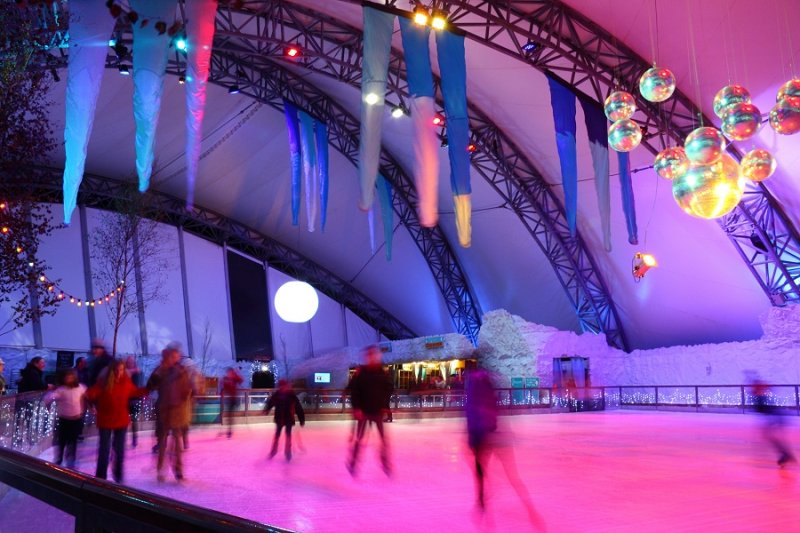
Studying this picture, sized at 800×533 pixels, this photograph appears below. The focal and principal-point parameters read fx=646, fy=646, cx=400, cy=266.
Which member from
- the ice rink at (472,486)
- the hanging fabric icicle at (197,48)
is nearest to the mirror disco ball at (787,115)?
the ice rink at (472,486)

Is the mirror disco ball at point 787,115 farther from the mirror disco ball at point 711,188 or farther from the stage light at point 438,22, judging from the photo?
the stage light at point 438,22

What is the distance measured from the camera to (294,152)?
19781mm

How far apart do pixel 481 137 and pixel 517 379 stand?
9754 mm

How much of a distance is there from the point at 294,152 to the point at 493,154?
747cm

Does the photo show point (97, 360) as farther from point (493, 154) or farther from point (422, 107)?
point (493, 154)

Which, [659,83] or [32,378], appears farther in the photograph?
[32,378]

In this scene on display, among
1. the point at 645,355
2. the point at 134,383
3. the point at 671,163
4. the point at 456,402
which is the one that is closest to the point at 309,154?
the point at 456,402

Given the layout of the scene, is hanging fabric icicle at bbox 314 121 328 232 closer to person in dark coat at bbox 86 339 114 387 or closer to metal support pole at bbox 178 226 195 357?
person in dark coat at bbox 86 339 114 387

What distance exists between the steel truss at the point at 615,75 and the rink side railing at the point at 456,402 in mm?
3782

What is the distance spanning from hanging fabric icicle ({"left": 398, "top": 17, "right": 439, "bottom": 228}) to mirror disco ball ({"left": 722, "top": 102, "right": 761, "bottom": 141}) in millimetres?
6433

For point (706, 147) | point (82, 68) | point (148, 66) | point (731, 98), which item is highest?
point (148, 66)

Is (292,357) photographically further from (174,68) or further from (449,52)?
(449,52)

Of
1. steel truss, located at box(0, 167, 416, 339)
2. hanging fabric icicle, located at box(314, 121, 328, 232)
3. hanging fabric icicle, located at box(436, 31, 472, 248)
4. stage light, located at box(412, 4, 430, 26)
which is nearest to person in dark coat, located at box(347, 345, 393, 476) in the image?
hanging fabric icicle, located at box(436, 31, 472, 248)

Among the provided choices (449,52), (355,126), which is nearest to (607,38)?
(449,52)
